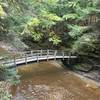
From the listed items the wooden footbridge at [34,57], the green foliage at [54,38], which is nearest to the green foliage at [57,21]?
the green foliage at [54,38]

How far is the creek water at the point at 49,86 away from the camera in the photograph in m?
15.1

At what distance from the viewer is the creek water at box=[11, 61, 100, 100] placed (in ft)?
49.7

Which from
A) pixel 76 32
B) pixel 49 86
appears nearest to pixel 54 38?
pixel 76 32

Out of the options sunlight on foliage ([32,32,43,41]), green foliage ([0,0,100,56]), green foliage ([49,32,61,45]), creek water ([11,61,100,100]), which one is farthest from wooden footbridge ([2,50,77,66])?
sunlight on foliage ([32,32,43,41])

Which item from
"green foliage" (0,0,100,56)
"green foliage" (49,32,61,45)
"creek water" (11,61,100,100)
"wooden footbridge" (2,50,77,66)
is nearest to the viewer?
"creek water" (11,61,100,100)

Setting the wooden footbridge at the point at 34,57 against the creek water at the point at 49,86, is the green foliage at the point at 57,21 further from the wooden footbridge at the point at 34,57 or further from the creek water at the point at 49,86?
the creek water at the point at 49,86

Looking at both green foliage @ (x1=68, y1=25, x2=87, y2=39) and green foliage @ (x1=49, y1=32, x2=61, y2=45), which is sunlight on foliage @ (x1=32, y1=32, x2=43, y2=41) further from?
green foliage @ (x1=68, y1=25, x2=87, y2=39)

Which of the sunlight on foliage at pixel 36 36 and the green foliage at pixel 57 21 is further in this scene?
the sunlight on foliage at pixel 36 36

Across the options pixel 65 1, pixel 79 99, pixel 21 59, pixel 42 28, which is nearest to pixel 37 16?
pixel 42 28

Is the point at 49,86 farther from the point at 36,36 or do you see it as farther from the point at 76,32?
the point at 36,36

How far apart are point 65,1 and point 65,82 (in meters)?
11.6

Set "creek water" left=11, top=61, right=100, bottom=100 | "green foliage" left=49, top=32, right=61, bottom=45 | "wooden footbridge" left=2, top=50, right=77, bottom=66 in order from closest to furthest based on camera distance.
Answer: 1. "creek water" left=11, top=61, right=100, bottom=100
2. "wooden footbridge" left=2, top=50, right=77, bottom=66
3. "green foliage" left=49, top=32, right=61, bottom=45

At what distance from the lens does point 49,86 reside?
16844 mm

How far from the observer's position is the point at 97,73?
1923cm
